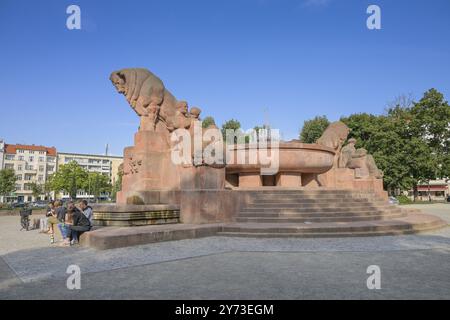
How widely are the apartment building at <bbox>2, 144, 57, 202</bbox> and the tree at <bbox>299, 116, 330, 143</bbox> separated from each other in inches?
2703

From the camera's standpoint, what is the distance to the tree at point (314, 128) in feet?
158

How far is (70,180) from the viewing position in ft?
215

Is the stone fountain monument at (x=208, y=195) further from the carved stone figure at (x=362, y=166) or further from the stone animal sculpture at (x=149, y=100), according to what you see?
the carved stone figure at (x=362, y=166)

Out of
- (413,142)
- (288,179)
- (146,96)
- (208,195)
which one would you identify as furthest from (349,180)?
(413,142)

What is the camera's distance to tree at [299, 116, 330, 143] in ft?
158

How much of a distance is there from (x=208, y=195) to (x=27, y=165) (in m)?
93.8

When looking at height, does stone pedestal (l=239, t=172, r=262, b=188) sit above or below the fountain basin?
below

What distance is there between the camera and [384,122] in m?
41.2

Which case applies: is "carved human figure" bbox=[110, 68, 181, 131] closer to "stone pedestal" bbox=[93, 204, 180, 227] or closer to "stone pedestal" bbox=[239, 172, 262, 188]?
"stone pedestal" bbox=[93, 204, 180, 227]

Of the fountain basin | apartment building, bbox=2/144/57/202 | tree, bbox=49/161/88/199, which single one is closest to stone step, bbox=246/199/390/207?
the fountain basin

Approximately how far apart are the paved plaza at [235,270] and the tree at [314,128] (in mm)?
41241

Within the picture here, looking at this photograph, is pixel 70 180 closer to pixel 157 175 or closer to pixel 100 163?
pixel 100 163
